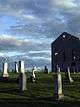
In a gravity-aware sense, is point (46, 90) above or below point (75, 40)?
below

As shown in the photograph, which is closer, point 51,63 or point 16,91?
point 16,91

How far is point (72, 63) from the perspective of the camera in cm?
9412

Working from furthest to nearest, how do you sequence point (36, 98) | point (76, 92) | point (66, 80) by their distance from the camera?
point (66, 80), point (76, 92), point (36, 98)

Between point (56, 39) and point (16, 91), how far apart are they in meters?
69.2

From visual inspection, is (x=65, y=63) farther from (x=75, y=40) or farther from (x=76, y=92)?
(x=76, y=92)

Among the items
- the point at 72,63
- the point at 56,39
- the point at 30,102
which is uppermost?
the point at 56,39

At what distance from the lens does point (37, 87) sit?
117 feet

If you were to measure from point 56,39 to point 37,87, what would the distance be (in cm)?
6634

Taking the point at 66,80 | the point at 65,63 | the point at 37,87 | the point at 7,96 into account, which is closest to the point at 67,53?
the point at 65,63

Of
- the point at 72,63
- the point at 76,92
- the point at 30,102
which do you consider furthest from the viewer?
the point at 72,63

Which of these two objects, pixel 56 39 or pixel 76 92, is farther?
pixel 56 39

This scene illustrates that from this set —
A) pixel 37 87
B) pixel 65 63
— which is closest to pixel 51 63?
pixel 65 63

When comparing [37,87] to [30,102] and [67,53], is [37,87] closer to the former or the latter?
[30,102]

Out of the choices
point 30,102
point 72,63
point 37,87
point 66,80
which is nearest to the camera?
point 30,102
